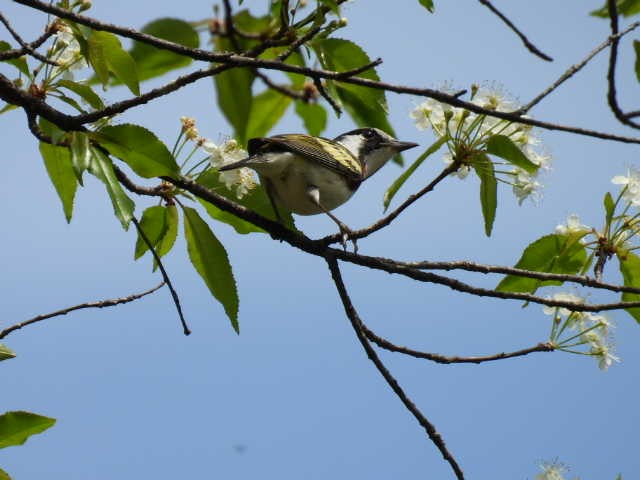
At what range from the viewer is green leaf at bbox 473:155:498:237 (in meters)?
3.88

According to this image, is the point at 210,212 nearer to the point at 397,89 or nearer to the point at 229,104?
the point at 397,89

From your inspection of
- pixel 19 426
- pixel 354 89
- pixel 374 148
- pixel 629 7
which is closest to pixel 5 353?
pixel 19 426

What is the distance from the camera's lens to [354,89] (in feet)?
10.6

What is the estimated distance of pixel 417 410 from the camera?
3.73 metres

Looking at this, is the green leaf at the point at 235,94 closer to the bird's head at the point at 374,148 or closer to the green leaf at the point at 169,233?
the green leaf at the point at 169,233

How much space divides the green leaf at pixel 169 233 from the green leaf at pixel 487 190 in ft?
5.17

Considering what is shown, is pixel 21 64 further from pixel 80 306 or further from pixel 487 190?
pixel 487 190

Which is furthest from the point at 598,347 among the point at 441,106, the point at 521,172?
the point at 441,106

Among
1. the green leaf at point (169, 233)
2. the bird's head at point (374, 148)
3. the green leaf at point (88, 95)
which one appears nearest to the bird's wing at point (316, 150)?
the bird's head at point (374, 148)

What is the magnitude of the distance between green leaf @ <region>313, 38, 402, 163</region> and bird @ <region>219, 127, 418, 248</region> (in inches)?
46.1

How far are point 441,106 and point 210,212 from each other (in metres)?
1.35

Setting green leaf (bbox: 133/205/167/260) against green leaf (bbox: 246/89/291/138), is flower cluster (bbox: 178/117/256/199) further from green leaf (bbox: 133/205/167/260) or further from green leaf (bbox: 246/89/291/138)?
green leaf (bbox: 246/89/291/138)

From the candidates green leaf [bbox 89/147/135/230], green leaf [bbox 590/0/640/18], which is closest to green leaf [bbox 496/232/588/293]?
green leaf [bbox 590/0/640/18]

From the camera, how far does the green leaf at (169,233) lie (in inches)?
159
